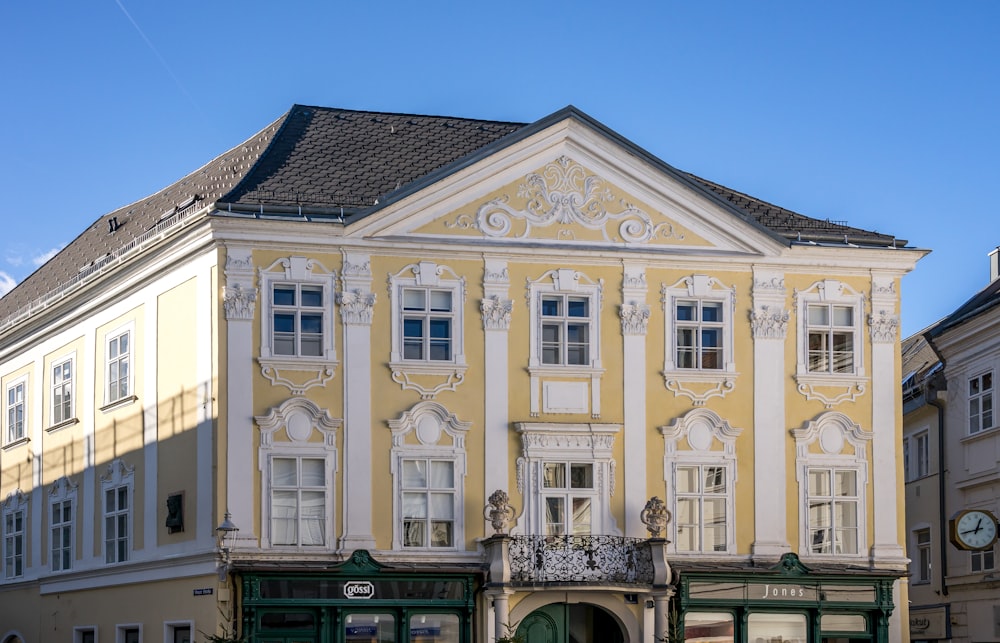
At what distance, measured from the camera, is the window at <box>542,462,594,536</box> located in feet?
117

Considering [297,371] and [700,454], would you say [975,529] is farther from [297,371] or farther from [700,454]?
[297,371]

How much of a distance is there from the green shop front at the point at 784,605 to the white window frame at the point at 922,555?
7900mm

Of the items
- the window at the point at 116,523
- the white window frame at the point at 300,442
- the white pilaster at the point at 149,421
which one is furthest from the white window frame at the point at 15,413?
the white window frame at the point at 300,442

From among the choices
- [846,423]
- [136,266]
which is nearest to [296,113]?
[136,266]

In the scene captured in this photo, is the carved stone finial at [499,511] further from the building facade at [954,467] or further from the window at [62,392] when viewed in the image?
the window at [62,392]

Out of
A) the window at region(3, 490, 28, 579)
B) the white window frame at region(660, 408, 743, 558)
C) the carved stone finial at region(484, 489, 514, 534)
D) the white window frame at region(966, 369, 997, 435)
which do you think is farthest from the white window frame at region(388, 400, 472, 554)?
the white window frame at region(966, 369, 997, 435)

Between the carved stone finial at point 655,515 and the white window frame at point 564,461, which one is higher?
the white window frame at point 564,461

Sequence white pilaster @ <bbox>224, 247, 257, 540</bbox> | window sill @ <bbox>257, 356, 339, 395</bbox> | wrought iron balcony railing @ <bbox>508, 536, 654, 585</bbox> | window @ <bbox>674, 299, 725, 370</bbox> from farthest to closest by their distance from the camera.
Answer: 1. window @ <bbox>674, 299, 725, 370</bbox>
2. window sill @ <bbox>257, 356, 339, 395</bbox>
3. wrought iron balcony railing @ <bbox>508, 536, 654, 585</bbox>
4. white pilaster @ <bbox>224, 247, 257, 540</bbox>

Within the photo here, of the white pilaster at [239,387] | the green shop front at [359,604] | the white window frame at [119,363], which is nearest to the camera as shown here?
the green shop front at [359,604]

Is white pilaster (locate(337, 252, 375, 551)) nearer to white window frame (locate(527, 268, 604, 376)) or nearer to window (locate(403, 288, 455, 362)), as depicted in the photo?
window (locate(403, 288, 455, 362))

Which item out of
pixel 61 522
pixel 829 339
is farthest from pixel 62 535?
pixel 829 339

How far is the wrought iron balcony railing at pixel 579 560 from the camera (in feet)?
113

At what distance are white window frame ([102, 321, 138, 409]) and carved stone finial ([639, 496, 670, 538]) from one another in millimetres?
10510

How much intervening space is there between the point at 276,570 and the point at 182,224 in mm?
6847
